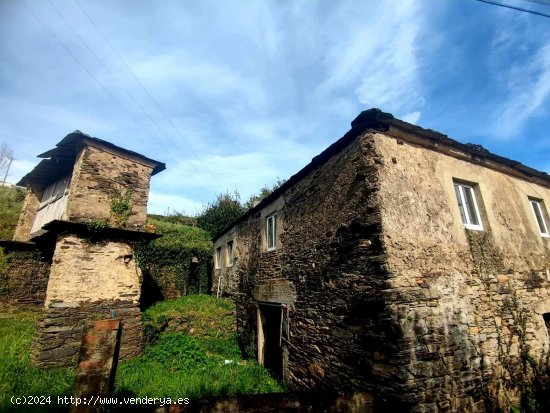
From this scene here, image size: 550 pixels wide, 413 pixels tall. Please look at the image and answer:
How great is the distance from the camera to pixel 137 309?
8273 mm

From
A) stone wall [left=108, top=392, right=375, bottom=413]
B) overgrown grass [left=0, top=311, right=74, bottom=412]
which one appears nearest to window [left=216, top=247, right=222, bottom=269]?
overgrown grass [left=0, top=311, right=74, bottom=412]

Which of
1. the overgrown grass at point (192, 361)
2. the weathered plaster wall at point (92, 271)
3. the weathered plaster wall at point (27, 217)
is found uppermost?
the weathered plaster wall at point (27, 217)

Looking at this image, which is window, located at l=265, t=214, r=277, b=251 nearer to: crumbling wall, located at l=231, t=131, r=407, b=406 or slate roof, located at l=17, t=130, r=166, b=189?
crumbling wall, located at l=231, t=131, r=407, b=406

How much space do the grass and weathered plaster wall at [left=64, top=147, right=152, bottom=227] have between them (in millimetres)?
3785

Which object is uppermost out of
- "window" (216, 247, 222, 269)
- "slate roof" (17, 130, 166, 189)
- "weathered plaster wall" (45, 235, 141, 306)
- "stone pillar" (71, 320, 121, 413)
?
"slate roof" (17, 130, 166, 189)

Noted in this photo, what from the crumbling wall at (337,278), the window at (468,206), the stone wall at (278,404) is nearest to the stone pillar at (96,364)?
the stone wall at (278,404)

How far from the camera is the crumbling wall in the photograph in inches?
Answer: 179

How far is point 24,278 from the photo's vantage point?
11.3 m

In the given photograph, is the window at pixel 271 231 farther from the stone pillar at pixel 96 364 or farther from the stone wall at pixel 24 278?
the stone wall at pixel 24 278

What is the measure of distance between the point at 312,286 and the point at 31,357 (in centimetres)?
759

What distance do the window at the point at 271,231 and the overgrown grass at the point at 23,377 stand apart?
598 cm

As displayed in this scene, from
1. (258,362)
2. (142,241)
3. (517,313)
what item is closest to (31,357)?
(142,241)

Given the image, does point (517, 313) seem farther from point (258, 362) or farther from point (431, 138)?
point (258, 362)

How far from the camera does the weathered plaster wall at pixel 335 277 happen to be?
4629mm
